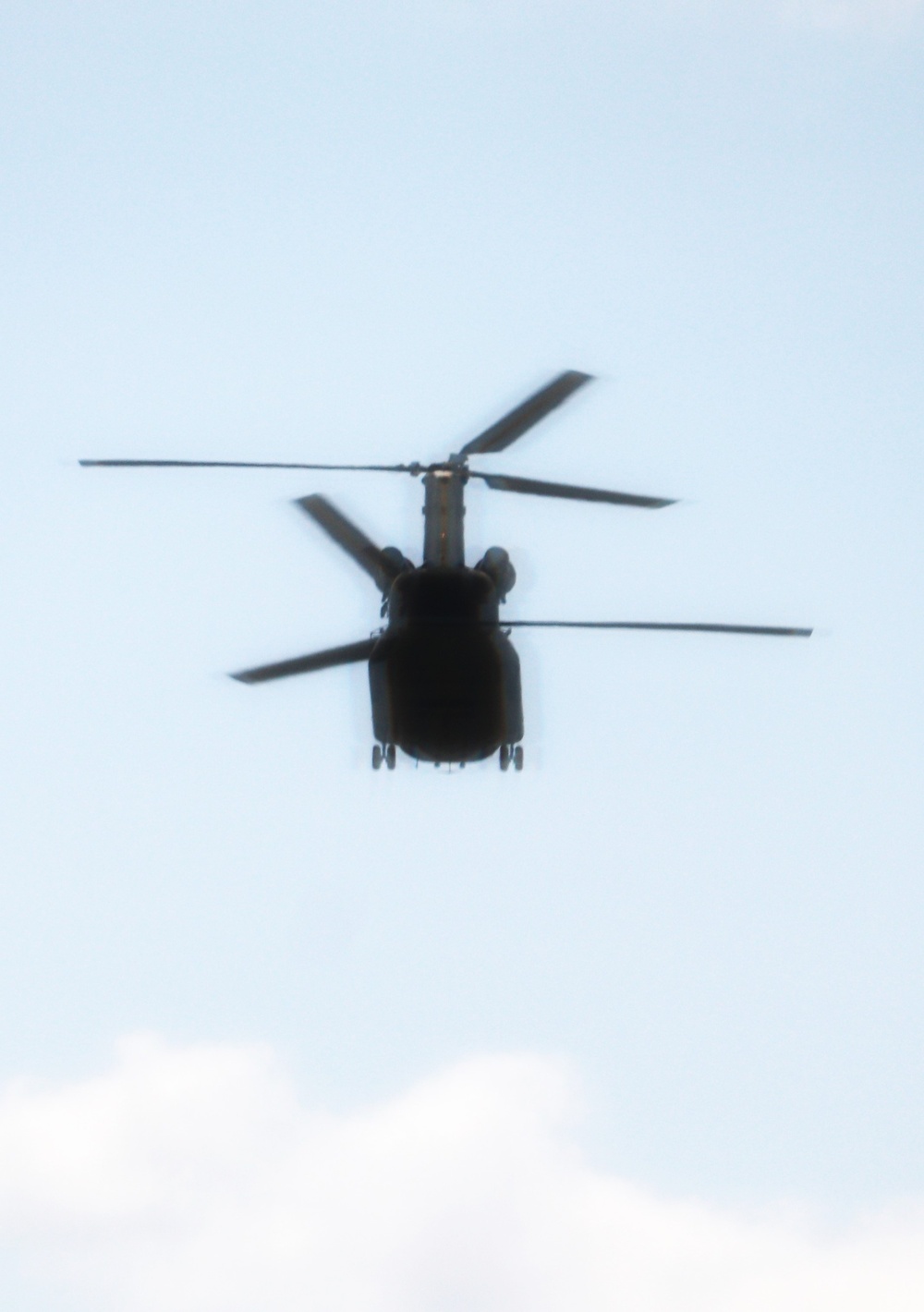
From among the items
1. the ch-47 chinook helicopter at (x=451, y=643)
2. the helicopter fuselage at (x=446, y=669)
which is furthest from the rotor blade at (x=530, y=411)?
the helicopter fuselage at (x=446, y=669)

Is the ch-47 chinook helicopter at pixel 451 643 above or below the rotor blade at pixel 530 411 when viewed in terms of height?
below

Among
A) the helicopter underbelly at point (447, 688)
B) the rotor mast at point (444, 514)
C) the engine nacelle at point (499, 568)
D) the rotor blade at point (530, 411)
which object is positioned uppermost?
the rotor blade at point (530, 411)

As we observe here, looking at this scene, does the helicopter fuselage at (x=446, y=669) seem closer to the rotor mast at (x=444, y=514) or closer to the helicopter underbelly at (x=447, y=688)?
the helicopter underbelly at (x=447, y=688)

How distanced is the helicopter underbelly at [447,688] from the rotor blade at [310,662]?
0.28m

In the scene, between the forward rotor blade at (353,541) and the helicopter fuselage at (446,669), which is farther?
the forward rotor blade at (353,541)

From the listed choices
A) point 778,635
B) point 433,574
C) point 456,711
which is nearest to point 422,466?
point 433,574

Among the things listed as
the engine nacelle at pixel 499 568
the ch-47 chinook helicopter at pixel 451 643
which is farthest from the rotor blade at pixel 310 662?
the engine nacelle at pixel 499 568

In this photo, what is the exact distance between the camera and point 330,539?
2769 cm

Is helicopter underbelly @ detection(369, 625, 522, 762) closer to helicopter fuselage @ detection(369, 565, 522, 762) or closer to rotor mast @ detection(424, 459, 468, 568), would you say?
helicopter fuselage @ detection(369, 565, 522, 762)

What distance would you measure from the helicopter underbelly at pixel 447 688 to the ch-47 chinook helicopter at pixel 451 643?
0.01m

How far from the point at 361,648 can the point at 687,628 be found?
494cm

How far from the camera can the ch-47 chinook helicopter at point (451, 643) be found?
25641mm

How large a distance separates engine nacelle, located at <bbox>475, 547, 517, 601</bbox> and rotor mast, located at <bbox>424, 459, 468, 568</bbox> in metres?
0.52

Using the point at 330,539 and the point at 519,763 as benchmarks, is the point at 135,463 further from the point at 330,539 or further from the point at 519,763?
the point at 519,763
